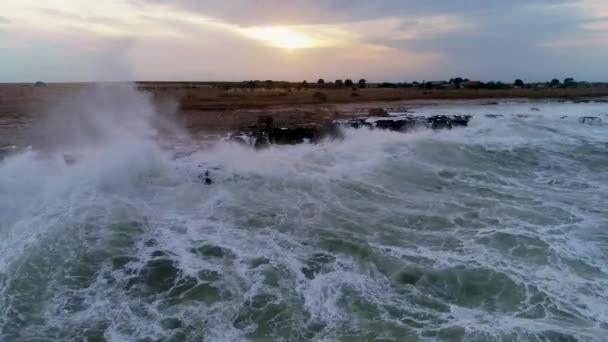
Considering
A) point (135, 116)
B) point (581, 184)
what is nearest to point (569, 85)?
point (581, 184)

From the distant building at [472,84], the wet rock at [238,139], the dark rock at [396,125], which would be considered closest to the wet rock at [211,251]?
the wet rock at [238,139]

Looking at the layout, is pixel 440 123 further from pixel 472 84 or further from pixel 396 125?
pixel 472 84

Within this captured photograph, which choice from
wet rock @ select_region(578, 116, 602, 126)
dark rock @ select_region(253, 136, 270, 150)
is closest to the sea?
dark rock @ select_region(253, 136, 270, 150)

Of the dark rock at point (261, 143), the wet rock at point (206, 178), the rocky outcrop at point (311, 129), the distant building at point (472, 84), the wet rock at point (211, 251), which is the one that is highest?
the distant building at point (472, 84)

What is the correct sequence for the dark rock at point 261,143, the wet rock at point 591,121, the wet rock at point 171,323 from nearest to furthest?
1. the wet rock at point 171,323
2. the dark rock at point 261,143
3. the wet rock at point 591,121

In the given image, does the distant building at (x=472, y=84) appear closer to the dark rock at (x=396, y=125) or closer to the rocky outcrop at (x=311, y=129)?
the rocky outcrop at (x=311, y=129)

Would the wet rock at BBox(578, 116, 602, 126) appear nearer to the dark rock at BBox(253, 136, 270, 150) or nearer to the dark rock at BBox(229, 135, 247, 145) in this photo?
the dark rock at BBox(253, 136, 270, 150)

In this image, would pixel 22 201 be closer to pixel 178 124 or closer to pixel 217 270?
pixel 217 270

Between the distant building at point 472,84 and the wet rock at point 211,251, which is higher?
the distant building at point 472,84

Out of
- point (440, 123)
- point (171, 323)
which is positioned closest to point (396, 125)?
point (440, 123)
